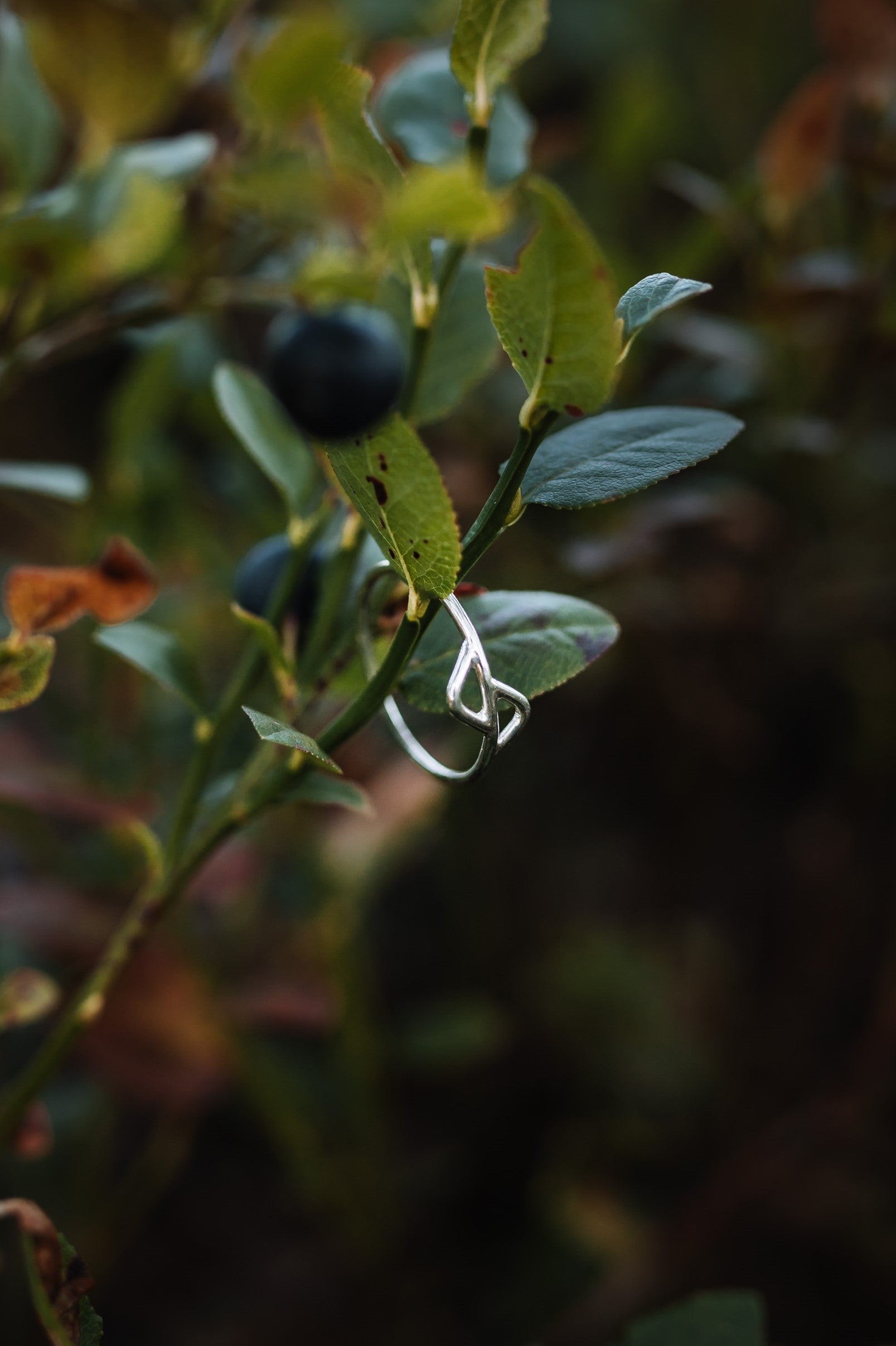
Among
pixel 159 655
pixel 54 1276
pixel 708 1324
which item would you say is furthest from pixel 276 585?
pixel 708 1324

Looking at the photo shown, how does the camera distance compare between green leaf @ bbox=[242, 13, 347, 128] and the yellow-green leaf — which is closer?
green leaf @ bbox=[242, 13, 347, 128]

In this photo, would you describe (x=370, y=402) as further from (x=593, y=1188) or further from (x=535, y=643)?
(x=593, y=1188)

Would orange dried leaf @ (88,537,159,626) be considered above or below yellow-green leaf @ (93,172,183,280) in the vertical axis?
below

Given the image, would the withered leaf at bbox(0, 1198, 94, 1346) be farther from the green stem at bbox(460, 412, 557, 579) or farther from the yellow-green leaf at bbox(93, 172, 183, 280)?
the yellow-green leaf at bbox(93, 172, 183, 280)

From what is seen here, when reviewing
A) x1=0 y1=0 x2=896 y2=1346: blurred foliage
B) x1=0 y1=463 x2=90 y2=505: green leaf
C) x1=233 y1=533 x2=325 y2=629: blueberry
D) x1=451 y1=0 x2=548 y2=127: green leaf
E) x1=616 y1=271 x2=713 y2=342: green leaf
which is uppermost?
x1=451 y1=0 x2=548 y2=127: green leaf

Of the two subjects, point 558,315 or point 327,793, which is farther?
point 327,793

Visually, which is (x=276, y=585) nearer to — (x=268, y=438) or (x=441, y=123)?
(x=268, y=438)

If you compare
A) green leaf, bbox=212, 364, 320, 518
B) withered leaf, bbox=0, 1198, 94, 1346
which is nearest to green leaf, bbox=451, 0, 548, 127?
green leaf, bbox=212, 364, 320, 518

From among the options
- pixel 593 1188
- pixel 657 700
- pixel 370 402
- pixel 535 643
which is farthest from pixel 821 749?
pixel 370 402
